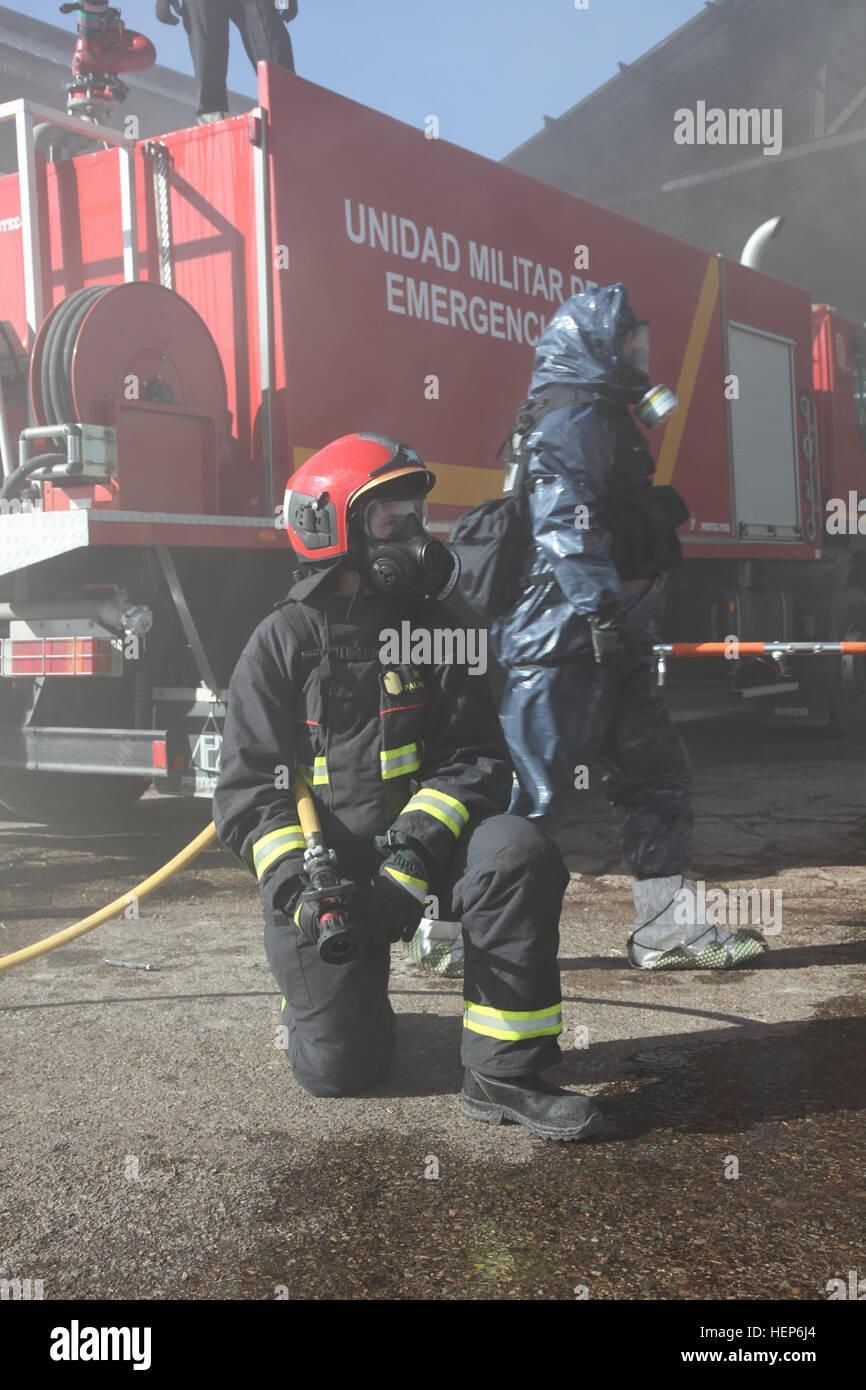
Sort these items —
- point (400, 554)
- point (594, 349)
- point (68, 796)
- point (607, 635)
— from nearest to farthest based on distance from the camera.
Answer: point (400, 554), point (607, 635), point (594, 349), point (68, 796)

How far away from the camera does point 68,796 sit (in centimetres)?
612

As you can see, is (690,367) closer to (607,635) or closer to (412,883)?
(607,635)

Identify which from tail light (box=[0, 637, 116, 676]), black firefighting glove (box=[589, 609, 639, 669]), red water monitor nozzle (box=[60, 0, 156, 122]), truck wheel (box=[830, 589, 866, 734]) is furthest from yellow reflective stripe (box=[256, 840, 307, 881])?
truck wheel (box=[830, 589, 866, 734])

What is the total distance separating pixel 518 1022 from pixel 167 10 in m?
5.81

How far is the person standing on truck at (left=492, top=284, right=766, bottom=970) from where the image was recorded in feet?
12.3

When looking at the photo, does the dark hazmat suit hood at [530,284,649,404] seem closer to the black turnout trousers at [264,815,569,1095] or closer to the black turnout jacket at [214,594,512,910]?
the black turnout jacket at [214,594,512,910]

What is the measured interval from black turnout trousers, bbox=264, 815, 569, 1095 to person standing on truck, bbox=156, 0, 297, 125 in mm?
4723

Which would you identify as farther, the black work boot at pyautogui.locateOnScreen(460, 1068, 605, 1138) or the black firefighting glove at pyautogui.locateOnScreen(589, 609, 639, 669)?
the black firefighting glove at pyautogui.locateOnScreen(589, 609, 639, 669)

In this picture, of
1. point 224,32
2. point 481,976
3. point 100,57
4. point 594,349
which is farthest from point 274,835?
point 224,32

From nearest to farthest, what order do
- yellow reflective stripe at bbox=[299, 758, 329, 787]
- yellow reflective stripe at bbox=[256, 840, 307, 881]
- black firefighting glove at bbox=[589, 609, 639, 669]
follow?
yellow reflective stripe at bbox=[256, 840, 307, 881], yellow reflective stripe at bbox=[299, 758, 329, 787], black firefighting glove at bbox=[589, 609, 639, 669]

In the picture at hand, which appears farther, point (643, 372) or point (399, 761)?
point (643, 372)
